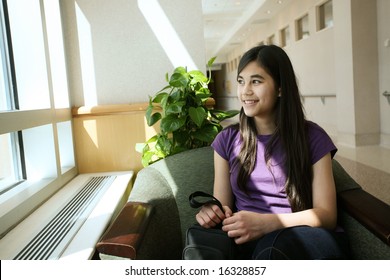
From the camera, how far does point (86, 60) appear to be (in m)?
2.25

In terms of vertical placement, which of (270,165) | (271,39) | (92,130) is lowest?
(270,165)

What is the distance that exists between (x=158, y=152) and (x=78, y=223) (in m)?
0.70

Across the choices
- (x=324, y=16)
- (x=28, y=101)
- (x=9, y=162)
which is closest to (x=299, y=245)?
(x=9, y=162)

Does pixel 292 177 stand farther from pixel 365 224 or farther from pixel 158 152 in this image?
pixel 158 152

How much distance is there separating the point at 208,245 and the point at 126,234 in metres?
0.24

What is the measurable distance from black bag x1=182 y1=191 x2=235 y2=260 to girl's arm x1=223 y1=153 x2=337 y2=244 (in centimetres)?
3

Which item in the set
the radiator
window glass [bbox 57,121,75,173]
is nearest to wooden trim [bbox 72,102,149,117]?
window glass [bbox 57,121,75,173]

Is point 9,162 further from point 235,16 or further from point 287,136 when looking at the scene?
point 235,16

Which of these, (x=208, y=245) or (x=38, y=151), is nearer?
(x=208, y=245)

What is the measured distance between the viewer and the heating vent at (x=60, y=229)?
45.3 inches

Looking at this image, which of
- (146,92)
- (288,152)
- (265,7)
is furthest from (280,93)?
(265,7)

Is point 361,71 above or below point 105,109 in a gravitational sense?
above

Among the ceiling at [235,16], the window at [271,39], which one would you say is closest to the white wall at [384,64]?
the ceiling at [235,16]

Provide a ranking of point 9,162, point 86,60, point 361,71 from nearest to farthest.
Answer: point 9,162
point 86,60
point 361,71
